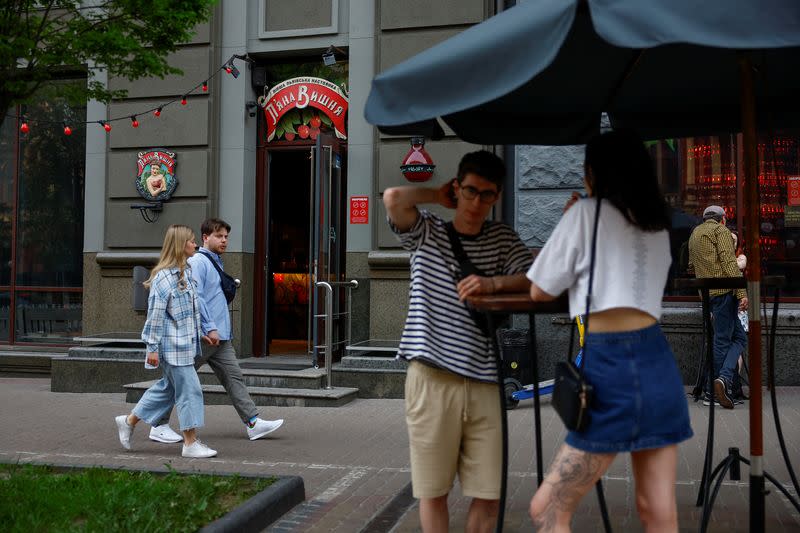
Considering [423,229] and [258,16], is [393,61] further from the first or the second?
[423,229]

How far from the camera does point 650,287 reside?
11.2 feet

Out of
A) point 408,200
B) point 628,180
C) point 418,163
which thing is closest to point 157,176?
point 418,163

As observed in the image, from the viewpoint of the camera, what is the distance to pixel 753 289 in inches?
170

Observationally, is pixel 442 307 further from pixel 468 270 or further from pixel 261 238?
pixel 261 238

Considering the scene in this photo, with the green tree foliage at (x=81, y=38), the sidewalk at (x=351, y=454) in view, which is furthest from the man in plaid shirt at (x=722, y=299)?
the green tree foliage at (x=81, y=38)

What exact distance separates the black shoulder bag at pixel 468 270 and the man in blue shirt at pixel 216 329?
14.1ft

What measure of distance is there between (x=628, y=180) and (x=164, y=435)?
5.80 m

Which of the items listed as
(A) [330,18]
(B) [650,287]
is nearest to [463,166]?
(B) [650,287]

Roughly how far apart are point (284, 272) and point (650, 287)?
38.6ft

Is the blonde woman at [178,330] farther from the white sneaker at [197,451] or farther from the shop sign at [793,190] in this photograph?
the shop sign at [793,190]

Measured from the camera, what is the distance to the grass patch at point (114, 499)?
482 centimetres

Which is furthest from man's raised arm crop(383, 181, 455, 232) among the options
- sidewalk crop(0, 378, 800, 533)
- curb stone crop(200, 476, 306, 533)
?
sidewalk crop(0, 378, 800, 533)

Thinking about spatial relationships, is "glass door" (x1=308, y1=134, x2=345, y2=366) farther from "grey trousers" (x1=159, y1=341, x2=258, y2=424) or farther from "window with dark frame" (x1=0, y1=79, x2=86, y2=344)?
"window with dark frame" (x1=0, y1=79, x2=86, y2=344)

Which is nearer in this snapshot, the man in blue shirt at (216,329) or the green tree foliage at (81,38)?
the green tree foliage at (81,38)
